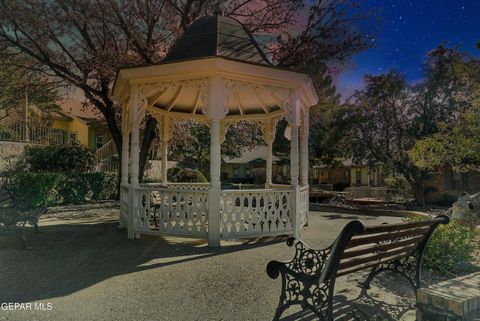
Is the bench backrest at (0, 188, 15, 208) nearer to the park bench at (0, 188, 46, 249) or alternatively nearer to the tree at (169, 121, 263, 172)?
the park bench at (0, 188, 46, 249)

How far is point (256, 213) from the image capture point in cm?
671

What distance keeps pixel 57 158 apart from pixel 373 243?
1621 cm

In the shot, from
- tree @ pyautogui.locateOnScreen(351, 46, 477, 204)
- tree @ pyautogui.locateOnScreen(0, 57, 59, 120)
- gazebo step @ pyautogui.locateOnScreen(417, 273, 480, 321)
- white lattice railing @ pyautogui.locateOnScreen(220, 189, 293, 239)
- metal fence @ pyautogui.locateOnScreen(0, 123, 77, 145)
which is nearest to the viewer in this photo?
gazebo step @ pyautogui.locateOnScreen(417, 273, 480, 321)

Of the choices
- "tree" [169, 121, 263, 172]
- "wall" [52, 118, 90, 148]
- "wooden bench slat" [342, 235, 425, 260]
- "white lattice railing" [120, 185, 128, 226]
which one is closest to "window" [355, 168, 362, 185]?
"tree" [169, 121, 263, 172]

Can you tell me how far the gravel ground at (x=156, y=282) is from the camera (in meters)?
3.36

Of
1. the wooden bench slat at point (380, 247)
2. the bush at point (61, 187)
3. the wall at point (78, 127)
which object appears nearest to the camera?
the wooden bench slat at point (380, 247)

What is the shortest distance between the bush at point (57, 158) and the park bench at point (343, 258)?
50.3 ft

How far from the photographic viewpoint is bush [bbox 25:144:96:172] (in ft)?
50.8

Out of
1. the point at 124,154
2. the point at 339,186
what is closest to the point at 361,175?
the point at 339,186

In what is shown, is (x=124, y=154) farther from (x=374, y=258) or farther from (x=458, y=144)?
(x=458, y=144)

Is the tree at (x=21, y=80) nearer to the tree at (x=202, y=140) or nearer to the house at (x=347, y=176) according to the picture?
the tree at (x=202, y=140)

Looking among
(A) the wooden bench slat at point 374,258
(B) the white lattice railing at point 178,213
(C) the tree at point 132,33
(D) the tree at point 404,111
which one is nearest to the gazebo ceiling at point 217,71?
(B) the white lattice railing at point 178,213

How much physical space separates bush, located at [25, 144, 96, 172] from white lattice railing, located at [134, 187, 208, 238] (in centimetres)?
1105

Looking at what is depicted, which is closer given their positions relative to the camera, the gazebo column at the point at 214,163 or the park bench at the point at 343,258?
the park bench at the point at 343,258
